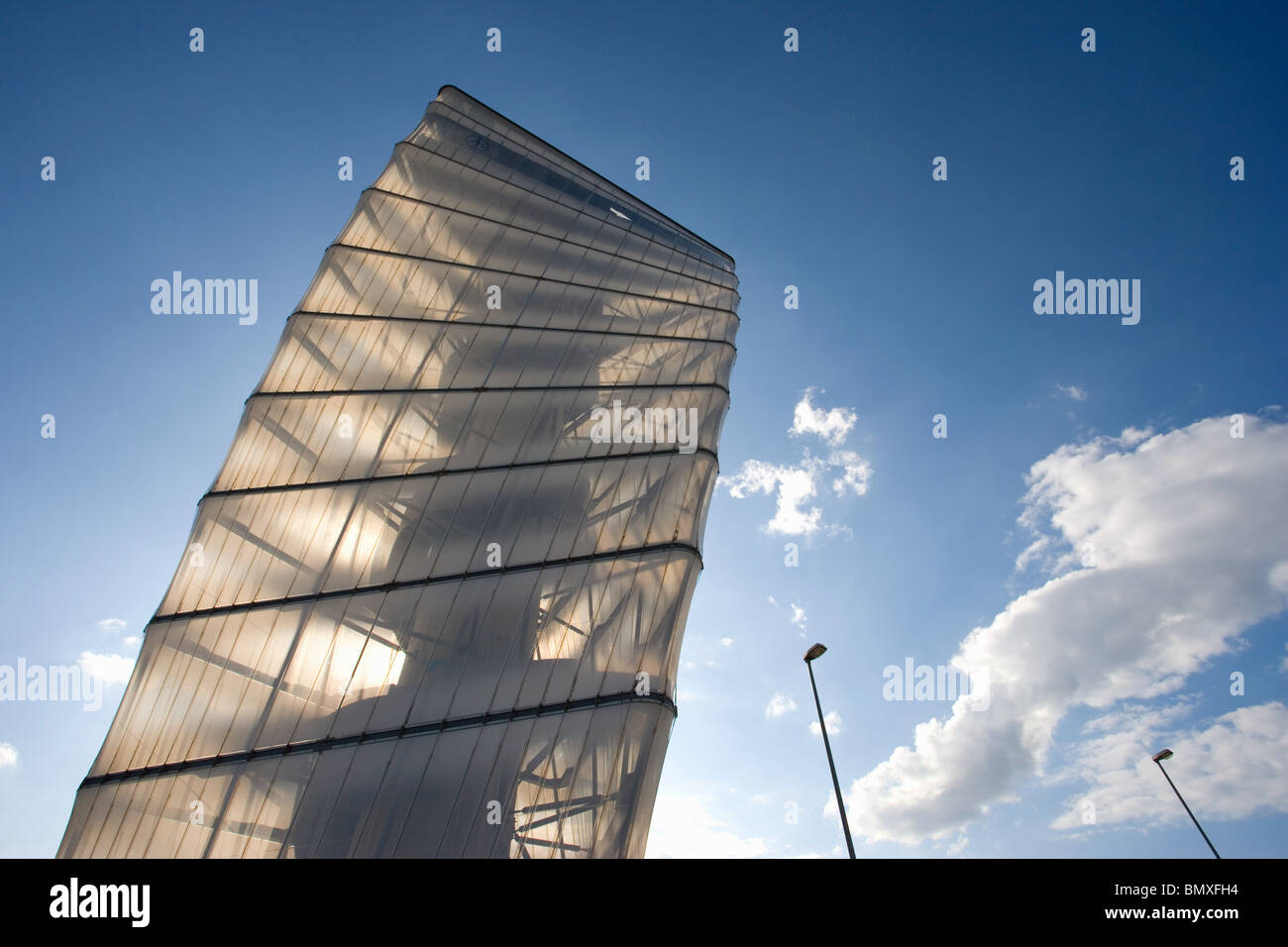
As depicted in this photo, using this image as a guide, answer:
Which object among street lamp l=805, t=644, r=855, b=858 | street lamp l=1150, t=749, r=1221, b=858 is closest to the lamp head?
street lamp l=805, t=644, r=855, b=858

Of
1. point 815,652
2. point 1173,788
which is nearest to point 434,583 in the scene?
point 815,652

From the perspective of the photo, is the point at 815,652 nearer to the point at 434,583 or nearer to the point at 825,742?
the point at 825,742

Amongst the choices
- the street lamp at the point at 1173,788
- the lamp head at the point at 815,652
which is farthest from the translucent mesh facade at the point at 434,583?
the street lamp at the point at 1173,788

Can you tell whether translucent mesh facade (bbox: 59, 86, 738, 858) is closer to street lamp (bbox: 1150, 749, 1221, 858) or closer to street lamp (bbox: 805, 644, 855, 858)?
street lamp (bbox: 805, 644, 855, 858)

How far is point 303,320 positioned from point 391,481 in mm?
11115

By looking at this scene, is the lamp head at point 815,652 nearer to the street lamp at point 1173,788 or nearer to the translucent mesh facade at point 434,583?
the translucent mesh facade at point 434,583

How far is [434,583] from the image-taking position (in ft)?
62.6

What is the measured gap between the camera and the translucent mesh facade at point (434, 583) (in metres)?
15.3

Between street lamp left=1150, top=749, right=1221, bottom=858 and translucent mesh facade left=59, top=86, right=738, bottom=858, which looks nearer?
translucent mesh facade left=59, top=86, right=738, bottom=858

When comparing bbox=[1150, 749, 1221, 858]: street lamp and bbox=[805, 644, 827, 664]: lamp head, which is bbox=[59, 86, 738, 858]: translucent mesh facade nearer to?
bbox=[805, 644, 827, 664]: lamp head

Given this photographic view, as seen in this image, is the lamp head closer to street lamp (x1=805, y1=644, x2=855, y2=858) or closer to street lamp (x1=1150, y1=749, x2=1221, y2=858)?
street lamp (x1=805, y1=644, x2=855, y2=858)

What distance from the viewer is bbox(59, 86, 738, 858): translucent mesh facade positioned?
1534 cm

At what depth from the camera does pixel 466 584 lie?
18938 mm
